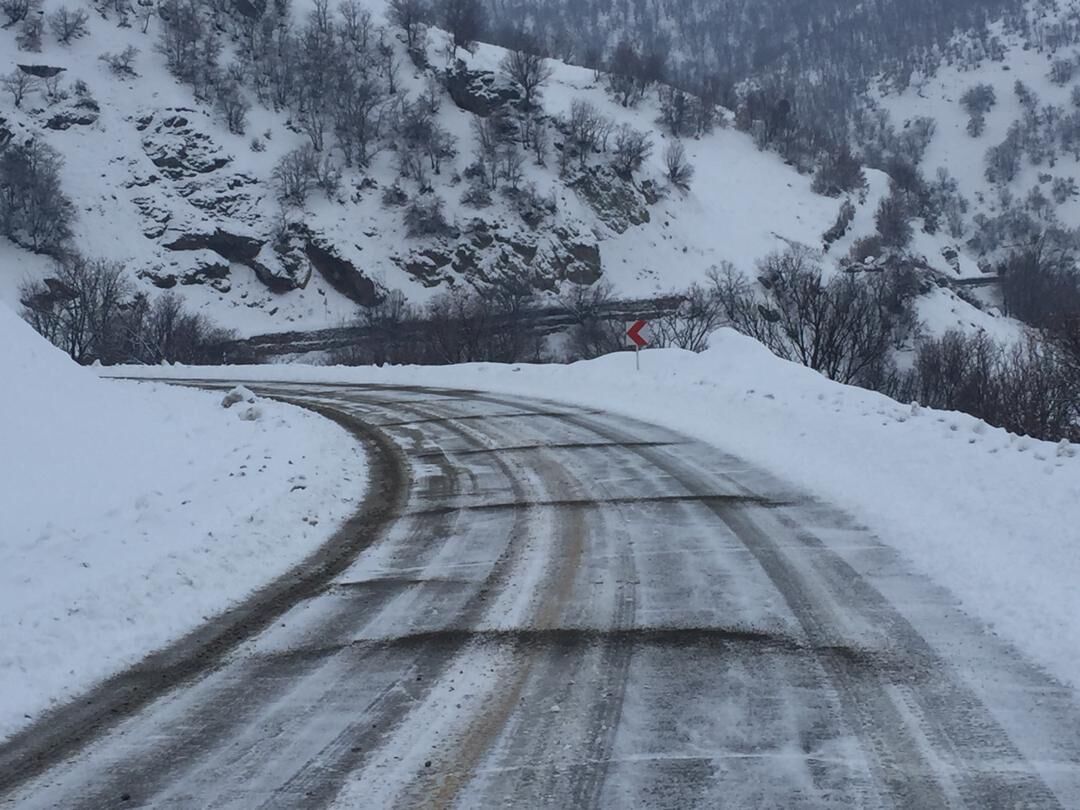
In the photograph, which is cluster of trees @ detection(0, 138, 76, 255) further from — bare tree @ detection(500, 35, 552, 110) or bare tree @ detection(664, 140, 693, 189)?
bare tree @ detection(664, 140, 693, 189)

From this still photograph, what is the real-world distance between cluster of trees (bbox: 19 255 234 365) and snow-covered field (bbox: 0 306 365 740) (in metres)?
39.7

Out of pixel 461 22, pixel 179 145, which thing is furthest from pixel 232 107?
pixel 461 22

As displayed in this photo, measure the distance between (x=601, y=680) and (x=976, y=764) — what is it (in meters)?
1.82

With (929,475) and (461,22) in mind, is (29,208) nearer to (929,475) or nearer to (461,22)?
(461,22)

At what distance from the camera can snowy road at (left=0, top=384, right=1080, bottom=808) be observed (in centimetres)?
364

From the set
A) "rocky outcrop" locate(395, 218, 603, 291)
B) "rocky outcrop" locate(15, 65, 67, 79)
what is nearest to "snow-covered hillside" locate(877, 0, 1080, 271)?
"rocky outcrop" locate(395, 218, 603, 291)

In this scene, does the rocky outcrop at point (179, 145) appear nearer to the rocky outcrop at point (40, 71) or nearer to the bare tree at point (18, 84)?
the rocky outcrop at point (40, 71)

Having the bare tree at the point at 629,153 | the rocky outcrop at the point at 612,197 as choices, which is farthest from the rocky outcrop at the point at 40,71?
the bare tree at the point at 629,153

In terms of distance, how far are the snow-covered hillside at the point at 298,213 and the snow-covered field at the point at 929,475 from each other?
181 ft

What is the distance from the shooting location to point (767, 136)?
111375 millimetres

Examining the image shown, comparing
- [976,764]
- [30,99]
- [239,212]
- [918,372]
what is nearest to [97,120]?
[30,99]

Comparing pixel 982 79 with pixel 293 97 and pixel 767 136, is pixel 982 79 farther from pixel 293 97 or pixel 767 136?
pixel 293 97

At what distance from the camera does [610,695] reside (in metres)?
4.48

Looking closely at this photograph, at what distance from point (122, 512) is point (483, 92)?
270 ft
